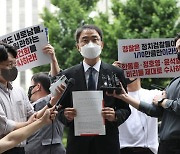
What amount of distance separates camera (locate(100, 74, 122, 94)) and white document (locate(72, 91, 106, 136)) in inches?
2.1

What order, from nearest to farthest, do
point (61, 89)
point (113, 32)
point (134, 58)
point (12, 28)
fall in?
point (61, 89)
point (134, 58)
point (113, 32)
point (12, 28)

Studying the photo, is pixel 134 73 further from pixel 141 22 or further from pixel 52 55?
pixel 141 22

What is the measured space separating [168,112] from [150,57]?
0.73 metres

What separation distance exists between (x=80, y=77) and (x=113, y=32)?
974 cm

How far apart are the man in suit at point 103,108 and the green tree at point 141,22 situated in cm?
937

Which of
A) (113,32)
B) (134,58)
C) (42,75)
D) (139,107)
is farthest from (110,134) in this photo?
(113,32)

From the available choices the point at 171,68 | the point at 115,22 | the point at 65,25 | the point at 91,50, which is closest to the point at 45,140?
the point at 91,50

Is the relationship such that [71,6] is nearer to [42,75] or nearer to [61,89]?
[42,75]

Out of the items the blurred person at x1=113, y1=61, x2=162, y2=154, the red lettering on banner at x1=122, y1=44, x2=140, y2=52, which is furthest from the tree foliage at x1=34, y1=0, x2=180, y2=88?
the red lettering on banner at x1=122, y1=44, x2=140, y2=52

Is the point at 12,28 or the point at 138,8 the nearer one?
the point at 138,8

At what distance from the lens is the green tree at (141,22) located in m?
12.7

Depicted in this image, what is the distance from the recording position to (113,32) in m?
12.8

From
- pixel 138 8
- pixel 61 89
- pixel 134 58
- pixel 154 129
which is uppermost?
pixel 138 8

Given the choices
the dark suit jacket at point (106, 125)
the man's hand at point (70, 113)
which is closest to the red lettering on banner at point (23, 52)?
the dark suit jacket at point (106, 125)
